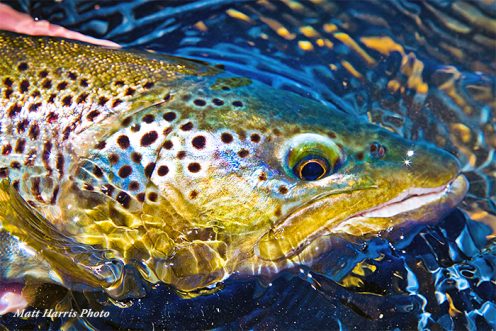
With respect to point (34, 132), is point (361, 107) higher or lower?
lower

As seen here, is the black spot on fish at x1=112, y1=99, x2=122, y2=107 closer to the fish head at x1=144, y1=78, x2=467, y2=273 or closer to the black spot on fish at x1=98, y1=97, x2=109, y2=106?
the black spot on fish at x1=98, y1=97, x2=109, y2=106

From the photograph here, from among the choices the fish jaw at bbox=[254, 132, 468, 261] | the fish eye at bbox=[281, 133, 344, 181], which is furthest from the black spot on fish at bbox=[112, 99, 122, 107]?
the fish jaw at bbox=[254, 132, 468, 261]

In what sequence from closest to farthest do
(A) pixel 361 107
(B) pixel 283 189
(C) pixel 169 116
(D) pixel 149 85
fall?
(B) pixel 283 189, (C) pixel 169 116, (D) pixel 149 85, (A) pixel 361 107

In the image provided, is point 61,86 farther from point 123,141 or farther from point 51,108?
point 123,141

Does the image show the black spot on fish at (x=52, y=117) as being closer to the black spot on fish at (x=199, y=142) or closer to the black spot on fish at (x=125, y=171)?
the black spot on fish at (x=125, y=171)

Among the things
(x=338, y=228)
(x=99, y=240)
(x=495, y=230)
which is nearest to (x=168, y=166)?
(x=99, y=240)

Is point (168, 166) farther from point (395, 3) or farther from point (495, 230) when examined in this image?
point (395, 3)

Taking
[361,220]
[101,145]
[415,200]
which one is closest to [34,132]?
[101,145]
